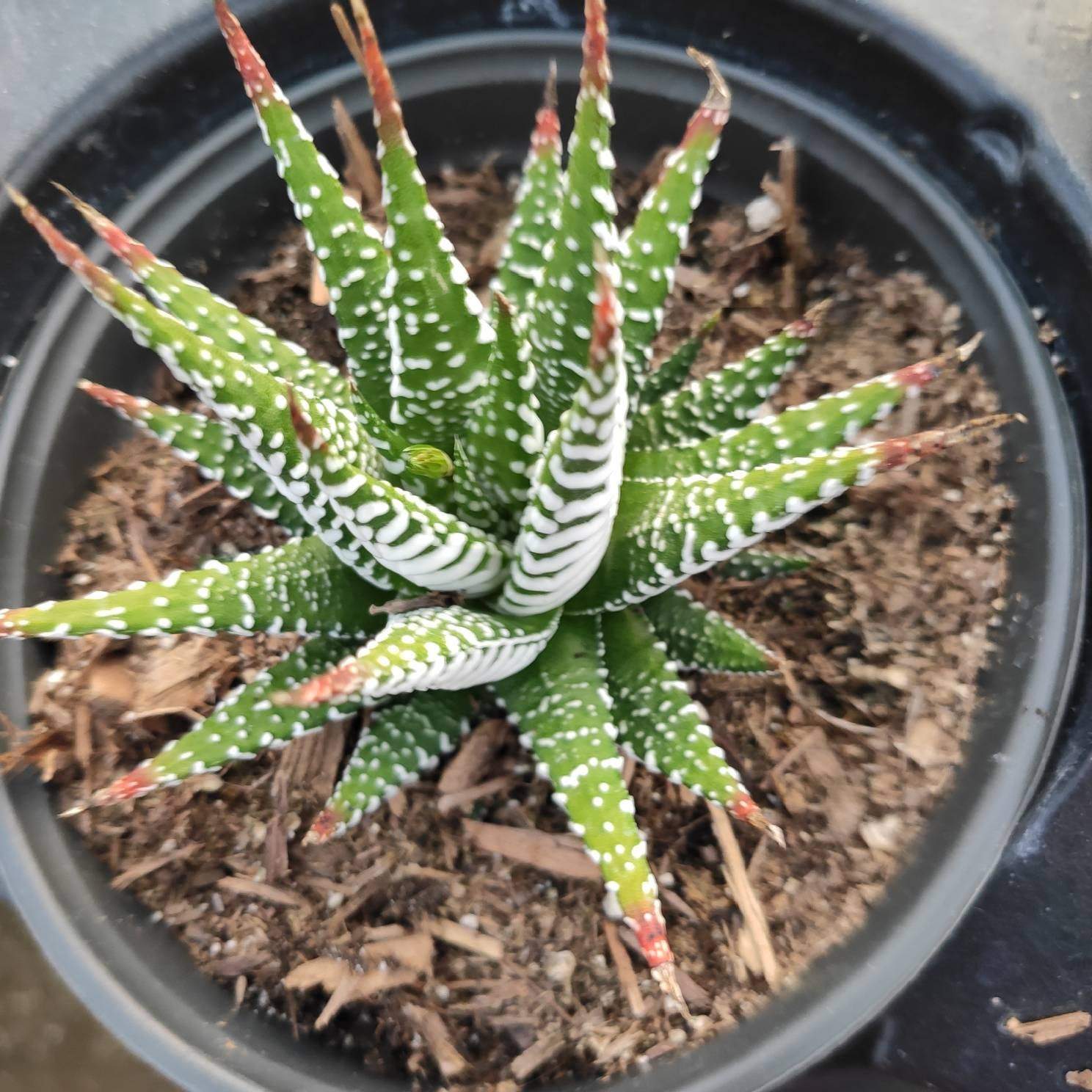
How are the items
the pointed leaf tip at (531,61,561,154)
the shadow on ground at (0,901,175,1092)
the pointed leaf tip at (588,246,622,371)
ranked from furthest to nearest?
1. the shadow on ground at (0,901,175,1092)
2. the pointed leaf tip at (531,61,561,154)
3. the pointed leaf tip at (588,246,622,371)

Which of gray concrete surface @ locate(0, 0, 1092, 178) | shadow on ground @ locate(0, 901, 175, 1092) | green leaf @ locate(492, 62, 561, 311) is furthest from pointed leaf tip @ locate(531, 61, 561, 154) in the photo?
shadow on ground @ locate(0, 901, 175, 1092)

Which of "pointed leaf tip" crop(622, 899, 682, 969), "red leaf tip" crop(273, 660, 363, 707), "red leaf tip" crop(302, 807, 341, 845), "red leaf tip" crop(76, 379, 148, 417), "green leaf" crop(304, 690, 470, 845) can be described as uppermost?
"red leaf tip" crop(76, 379, 148, 417)

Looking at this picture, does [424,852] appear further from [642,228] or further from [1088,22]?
[1088,22]

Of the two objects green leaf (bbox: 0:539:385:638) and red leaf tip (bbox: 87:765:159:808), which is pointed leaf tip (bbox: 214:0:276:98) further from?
red leaf tip (bbox: 87:765:159:808)

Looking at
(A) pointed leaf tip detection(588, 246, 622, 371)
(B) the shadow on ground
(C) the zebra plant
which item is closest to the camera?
(A) pointed leaf tip detection(588, 246, 622, 371)

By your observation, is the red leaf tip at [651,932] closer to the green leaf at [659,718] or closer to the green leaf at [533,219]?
the green leaf at [659,718]

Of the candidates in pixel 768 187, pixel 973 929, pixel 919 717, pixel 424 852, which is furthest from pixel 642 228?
pixel 973 929

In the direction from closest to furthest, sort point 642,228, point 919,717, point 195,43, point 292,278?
point 642,228 → point 919,717 → point 195,43 → point 292,278

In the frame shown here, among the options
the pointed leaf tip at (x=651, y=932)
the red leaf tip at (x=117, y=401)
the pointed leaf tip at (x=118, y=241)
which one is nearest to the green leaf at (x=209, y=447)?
the red leaf tip at (x=117, y=401)
